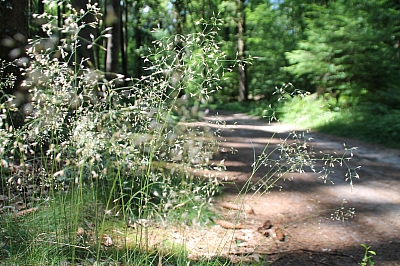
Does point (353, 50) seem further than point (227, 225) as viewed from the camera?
Yes

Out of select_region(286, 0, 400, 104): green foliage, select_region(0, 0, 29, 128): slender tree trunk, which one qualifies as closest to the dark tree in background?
select_region(0, 0, 29, 128): slender tree trunk

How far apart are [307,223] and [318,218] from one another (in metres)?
0.20

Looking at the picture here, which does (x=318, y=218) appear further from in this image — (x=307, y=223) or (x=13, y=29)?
(x=13, y=29)

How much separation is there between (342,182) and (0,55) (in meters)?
4.75

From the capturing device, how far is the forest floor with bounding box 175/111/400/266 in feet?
9.55

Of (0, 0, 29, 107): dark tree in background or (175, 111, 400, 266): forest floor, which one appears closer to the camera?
(175, 111, 400, 266): forest floor

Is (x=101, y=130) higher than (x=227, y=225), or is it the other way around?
(x=101, y=130)

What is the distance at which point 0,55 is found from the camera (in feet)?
15.5

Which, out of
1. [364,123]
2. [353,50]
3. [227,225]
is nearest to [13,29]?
[227,225]

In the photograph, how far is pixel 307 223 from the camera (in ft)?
12.3

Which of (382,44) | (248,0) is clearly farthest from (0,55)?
(248,0)

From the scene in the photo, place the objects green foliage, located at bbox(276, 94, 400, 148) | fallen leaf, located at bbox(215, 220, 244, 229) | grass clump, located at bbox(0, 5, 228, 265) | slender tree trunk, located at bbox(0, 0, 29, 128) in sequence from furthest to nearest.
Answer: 1. green foliage, located at bbox(276, 94, 400, 148)
2. slender tree trunk, located at bbox(0, 0, 29, 128)
3. fallen leaf, located at bbox(215, 220, 244, 229)
4. grass clump, located at bbox(0, 5, 228, 265)

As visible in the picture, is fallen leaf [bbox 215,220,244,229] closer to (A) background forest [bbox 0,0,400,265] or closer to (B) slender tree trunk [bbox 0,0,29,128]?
(A) background forest [bbox 0,0,400,265]

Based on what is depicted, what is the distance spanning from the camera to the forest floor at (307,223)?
9.55 ft
